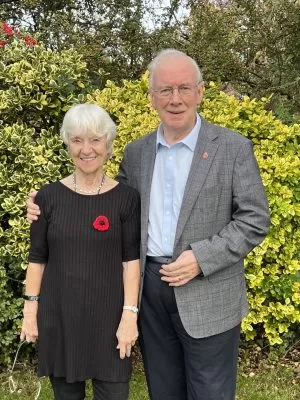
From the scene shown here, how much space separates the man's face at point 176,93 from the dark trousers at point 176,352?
0.71 m

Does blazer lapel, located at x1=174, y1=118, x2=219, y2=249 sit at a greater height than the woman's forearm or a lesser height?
greater

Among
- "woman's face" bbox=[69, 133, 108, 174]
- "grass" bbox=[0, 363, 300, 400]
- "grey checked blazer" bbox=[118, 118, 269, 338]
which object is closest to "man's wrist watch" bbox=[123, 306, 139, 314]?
"grey checked blazer" bbox=[118, 118, 269, 338]

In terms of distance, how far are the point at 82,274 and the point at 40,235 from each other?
28cm

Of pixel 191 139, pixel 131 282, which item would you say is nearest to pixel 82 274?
pixel 131 282

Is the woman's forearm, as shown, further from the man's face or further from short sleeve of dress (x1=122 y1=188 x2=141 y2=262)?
the man's face

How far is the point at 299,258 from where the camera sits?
14.7 feet

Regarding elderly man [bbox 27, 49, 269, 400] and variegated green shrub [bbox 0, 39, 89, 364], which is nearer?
elderly man [bbox 27, 49, 269, 400]

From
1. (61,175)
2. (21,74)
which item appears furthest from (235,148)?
(21,74)

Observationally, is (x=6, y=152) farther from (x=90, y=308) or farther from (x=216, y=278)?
(x=216, y=278)

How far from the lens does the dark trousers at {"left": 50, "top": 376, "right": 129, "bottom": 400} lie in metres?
2.69

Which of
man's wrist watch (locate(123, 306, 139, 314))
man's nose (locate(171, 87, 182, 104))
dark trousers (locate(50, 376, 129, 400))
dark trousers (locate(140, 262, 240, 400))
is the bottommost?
dark trousers (locate(50, 376, 129, 400))

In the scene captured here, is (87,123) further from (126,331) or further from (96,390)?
(96,390)

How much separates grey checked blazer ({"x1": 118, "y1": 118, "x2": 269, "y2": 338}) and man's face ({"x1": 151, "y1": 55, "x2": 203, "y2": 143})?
0.13m

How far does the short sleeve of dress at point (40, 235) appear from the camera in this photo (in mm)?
2609
